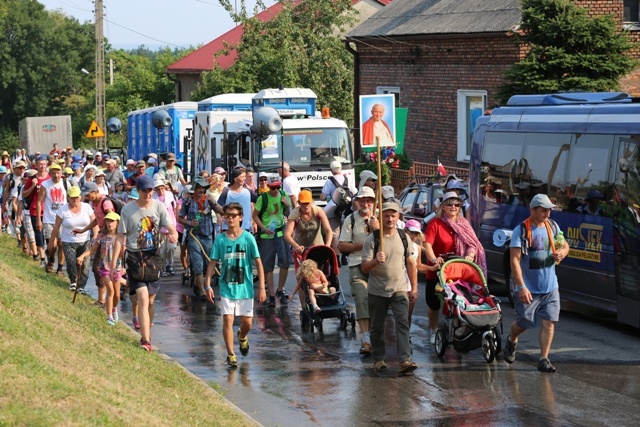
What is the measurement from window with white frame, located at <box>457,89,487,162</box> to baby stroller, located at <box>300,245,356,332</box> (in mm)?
16999

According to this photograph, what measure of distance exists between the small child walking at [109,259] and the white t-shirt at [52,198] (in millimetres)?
4414

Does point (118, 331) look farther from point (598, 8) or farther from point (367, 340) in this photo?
point (598, 8)

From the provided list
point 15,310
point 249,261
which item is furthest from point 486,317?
point 15,310

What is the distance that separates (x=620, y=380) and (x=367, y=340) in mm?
2770

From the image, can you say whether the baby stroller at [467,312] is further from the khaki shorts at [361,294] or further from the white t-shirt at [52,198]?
the white t-shirt at [52,198]

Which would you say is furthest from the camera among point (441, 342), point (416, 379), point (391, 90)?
point (391, 90)

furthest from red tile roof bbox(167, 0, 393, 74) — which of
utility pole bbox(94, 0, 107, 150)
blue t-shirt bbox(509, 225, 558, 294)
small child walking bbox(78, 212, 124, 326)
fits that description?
blue t-shirt bbox(509, 225, 558, 294)

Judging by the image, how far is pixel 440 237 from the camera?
43.3 ft

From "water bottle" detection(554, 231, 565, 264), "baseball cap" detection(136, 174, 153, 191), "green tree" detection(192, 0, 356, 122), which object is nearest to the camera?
"water bottle" detection(554, 231, 565, 264)

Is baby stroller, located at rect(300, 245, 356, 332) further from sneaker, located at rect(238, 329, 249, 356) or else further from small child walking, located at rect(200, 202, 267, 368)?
small child walking, located at rect(200, 202, 267, 368)

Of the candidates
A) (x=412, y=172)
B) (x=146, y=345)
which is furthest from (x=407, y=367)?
(x=412, y=172)

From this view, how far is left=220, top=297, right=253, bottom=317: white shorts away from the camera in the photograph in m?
12.2

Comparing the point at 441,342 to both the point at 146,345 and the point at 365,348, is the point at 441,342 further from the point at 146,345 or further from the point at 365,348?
the point at 146,345

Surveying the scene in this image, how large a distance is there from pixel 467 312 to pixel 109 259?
483cm
